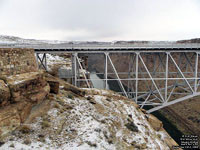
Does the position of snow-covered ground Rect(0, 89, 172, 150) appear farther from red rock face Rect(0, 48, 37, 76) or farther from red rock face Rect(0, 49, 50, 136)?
red rock face Rect(0, 48, 37, 76)

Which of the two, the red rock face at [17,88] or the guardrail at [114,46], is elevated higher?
the guardrail at [114,46]

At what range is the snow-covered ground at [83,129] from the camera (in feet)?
22.9

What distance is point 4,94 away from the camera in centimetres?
707

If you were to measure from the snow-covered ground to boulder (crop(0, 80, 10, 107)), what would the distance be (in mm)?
1719

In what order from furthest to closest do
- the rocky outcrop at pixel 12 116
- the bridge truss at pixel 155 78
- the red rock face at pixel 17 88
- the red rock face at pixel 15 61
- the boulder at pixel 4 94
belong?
the bridge truss at pixel 155 78 < the red rock face at pixel 15 61 < the red rock face at pixel 17 88 < the boulder at pixel 4 94 < the rocky outcrop at pixel 12 116

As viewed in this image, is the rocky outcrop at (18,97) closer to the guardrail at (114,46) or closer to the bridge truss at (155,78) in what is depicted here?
the bridge truss at (155,78)

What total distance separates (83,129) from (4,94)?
15.7 ft

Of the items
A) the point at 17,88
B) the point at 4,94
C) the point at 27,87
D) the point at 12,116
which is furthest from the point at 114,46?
the point at 12,116

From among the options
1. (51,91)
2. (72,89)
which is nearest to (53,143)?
(51,91)

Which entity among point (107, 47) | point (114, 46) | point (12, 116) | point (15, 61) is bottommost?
point (12, 116)

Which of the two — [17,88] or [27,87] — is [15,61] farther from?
[17,88]

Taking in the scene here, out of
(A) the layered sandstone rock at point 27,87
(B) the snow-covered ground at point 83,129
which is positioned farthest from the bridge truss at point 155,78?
(A) the layered sandstone rock at point 27,87

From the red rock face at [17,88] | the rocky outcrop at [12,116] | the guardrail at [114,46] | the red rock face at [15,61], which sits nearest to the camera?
the rocky outcrop at [12,116]

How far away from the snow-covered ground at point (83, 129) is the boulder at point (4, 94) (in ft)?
5.64
